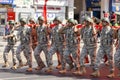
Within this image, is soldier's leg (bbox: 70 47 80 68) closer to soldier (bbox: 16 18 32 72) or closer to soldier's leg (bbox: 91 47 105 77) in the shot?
soldier's leg (bbox: 91 47 105 77)

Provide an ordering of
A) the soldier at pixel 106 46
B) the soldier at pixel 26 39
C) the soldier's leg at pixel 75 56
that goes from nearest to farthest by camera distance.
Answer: the soldier at pixel 106 46 → the soldier's leg at pixel 75 56 → the soldier at pixel 26 39

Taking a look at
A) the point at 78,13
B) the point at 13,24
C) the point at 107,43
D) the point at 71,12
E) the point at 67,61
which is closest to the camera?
the point at 107,43

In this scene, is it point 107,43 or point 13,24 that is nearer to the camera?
point 107,43

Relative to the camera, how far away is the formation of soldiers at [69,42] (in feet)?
45.8

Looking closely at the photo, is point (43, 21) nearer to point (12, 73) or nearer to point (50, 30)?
point (50, 30)

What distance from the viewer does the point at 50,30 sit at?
15242mm

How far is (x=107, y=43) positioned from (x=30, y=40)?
2971mm

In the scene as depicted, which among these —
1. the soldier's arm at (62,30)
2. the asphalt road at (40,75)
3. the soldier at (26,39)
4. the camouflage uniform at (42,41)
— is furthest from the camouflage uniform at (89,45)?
the soldier at (26,39)

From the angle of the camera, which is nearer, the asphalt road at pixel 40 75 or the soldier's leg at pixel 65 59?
the asphalt road at pixel 40 75

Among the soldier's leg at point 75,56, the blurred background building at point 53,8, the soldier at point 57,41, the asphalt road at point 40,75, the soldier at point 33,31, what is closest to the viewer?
the asphalt road at point 40,75

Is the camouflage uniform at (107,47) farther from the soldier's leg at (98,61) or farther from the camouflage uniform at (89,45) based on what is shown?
the camouflage uniform at (89,45)

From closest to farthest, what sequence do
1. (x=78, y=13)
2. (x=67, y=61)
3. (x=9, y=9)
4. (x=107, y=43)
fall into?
1. (x=107, y=43)
2. (x=67, y=61)
3. (x=9, y=9)
4. (x=78, y=13)

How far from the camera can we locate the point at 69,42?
14688mm

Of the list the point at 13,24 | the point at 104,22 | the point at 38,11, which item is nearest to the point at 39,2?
the point at 38,11
